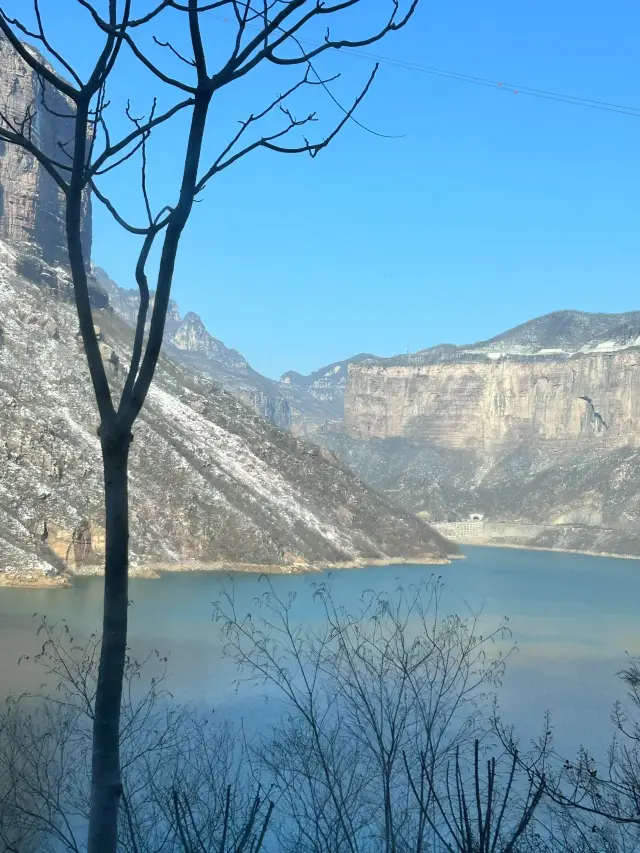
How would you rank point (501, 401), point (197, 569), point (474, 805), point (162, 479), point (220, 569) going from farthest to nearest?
1. point (501, 401)
2. point (162, 479)
3. point (220, 569)
4. point (197, 569)
5. point (474, 805)

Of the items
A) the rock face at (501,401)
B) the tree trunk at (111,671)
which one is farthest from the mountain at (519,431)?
the tree trunk at (111,671)

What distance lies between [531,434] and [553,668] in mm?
126227

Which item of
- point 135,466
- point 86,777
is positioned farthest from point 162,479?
point 86,777

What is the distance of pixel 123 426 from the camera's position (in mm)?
3662

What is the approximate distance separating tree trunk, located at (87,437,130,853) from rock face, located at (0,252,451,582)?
38983 millimetres

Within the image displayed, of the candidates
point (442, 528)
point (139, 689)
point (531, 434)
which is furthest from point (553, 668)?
point (531, 434)

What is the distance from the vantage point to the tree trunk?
342 cm

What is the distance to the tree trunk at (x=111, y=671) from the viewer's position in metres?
3.42

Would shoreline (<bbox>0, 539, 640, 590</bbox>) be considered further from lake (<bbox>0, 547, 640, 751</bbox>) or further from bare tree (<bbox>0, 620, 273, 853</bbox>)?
bare tree (<bbox>0, 620, 273, 853</bbox>)

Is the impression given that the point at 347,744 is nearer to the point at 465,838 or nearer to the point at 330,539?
the point at 465,838

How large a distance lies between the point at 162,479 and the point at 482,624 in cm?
2954

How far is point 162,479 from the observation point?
184 feet

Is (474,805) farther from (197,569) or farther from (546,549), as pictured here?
(546,549)

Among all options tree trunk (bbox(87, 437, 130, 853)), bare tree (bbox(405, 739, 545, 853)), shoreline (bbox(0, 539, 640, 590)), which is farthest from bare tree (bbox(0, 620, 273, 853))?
shoreline (bbox(0, 539, 640, 590))
